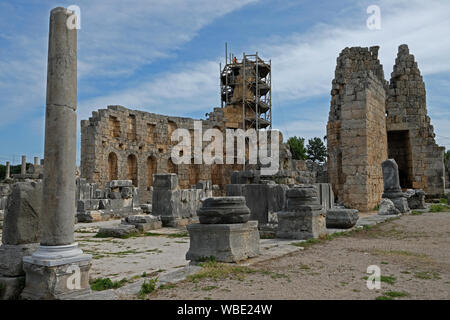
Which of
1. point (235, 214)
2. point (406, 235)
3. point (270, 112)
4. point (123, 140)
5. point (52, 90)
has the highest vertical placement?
point (270, 112)

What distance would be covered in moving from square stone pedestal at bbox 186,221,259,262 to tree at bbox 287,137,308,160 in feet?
163

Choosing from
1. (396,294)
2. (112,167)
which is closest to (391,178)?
(396,294)

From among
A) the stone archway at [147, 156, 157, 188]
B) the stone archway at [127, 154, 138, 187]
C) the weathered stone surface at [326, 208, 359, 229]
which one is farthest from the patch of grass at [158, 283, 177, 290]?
the stone archway at [147, 156, 157, 188]

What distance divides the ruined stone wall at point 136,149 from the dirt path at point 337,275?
662 inches

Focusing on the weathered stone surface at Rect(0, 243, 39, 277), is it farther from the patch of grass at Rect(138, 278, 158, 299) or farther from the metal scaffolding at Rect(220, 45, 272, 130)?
the metal scaffolding at Rect(220, 45, 272, 130)

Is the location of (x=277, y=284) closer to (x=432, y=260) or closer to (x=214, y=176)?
(x=432, y=260)

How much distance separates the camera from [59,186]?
14.0 ft

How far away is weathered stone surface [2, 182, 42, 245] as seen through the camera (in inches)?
181

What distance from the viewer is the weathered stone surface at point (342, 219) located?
10.2 m

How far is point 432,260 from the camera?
624 cm

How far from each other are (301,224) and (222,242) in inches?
121

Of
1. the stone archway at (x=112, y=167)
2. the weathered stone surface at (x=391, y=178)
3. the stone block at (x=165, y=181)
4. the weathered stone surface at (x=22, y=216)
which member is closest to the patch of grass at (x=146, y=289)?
the weathered stone surface at (x=22, y=216)
